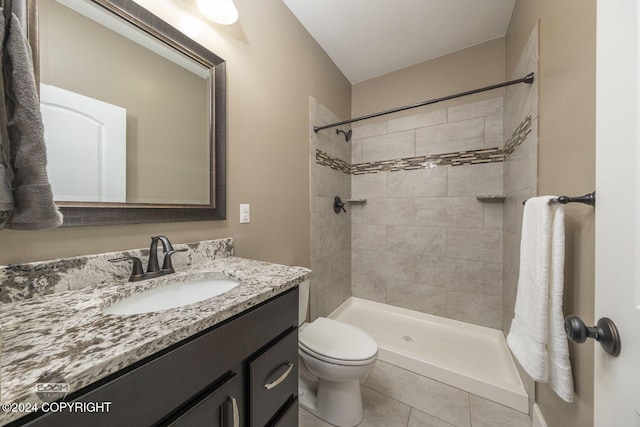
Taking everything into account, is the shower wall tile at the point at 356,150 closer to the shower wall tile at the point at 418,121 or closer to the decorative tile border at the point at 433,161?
the decorative tile border at the point at 433,161

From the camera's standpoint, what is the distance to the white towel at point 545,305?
74cm

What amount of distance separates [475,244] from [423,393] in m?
Answer: 1.25

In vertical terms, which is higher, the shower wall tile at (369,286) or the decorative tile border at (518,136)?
the decorative tile border at (518,136)

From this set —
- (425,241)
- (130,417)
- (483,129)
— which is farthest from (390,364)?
(483,129)

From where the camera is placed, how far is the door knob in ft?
1.36

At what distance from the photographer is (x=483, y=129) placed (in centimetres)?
192

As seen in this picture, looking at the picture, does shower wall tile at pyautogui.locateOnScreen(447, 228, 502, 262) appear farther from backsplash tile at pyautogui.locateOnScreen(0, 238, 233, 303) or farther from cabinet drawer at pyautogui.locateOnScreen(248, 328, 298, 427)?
backsplash tile at pyautogui.locateOnScreen(0, 238, 233, 303)

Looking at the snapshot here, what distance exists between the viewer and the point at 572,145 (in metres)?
0.83

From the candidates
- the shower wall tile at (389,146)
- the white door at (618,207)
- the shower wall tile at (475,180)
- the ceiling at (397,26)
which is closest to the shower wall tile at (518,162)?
the shower wall tile at (475,180)

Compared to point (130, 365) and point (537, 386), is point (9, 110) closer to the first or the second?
point (130, 365)

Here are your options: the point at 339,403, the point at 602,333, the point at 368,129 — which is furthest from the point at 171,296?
the point at 368,129

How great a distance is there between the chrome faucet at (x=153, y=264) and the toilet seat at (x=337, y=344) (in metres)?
0.83

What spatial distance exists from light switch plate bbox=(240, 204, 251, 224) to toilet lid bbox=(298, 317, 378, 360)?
76 cm

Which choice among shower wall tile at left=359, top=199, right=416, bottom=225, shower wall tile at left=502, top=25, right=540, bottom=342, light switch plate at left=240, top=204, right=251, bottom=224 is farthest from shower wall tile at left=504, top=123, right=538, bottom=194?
light switch plate at left=240, top=204, right=251, bottom=224
